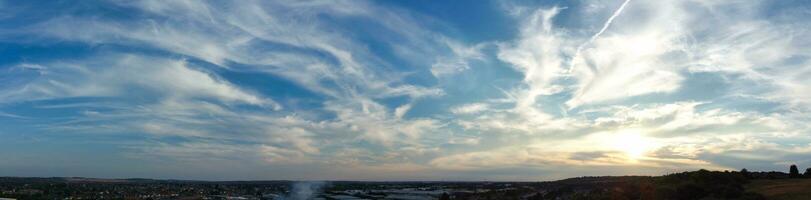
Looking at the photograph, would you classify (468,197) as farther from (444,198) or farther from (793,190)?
(793,190)

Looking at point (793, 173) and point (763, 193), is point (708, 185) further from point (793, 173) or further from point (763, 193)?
point (793, 173)

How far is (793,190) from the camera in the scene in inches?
1801

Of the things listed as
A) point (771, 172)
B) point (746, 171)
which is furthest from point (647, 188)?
point (771, 172)

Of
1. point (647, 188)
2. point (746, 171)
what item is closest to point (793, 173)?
point (746, 171)

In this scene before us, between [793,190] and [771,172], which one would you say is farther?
[771,172]

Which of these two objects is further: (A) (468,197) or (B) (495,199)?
(A) (468,197)

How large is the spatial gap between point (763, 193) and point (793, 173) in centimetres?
3075

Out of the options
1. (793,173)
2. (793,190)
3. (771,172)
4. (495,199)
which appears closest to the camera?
(793,190)

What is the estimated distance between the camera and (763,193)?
4909 centimetres

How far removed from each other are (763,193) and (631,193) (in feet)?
49.7

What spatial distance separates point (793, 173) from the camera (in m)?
73.3

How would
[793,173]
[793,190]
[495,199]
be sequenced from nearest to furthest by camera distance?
[793,190]
[793,173]
[495,199]

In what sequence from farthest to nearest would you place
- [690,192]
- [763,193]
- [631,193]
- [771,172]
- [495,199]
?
1. [495,199]
2. [771,172]
3. [631,193]
4. [690,192]
5. [763,193]

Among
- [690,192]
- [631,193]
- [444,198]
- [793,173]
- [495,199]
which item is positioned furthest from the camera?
[444,198]
